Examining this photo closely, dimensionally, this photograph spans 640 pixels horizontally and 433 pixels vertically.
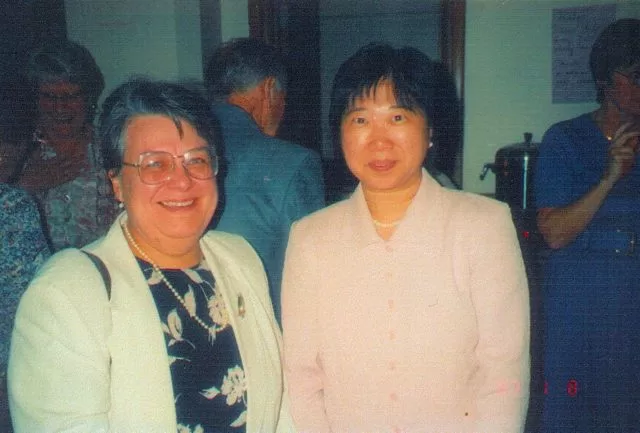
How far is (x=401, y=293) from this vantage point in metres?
1.17

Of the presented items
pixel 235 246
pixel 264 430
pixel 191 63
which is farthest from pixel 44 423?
pixel 191 63

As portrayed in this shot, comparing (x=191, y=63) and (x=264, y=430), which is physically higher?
(x=191, y=63)

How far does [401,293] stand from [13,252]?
0.86 m

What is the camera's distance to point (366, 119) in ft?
3.99

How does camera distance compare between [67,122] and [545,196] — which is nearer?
[545,196]

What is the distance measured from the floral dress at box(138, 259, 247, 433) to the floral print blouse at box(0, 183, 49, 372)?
0.33m

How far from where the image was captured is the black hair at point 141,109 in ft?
3.77

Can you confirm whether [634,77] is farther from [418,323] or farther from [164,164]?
[164,164]

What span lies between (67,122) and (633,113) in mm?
1726

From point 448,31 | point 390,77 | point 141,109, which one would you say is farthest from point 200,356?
point 448,31

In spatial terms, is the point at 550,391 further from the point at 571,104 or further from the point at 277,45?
the point at 277,45

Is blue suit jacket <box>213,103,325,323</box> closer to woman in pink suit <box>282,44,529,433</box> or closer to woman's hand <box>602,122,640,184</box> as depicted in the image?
woman in pink suit <box>282,44,529,433</box>

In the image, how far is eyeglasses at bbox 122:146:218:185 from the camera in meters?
1.13

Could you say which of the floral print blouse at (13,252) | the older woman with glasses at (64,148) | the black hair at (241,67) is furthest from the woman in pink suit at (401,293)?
the older woman with glasses at (64,148)
